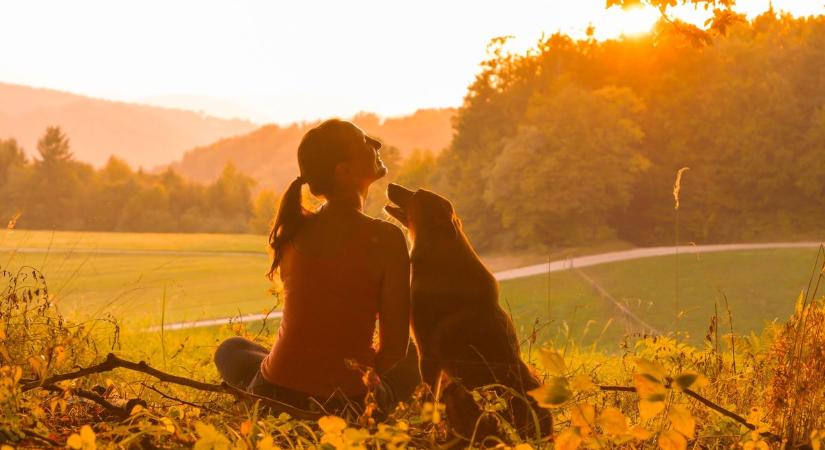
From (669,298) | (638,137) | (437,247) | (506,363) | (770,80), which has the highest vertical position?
(770,80)

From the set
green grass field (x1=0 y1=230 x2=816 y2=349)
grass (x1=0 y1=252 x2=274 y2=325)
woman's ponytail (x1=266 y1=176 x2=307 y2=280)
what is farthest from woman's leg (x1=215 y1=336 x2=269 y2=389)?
grass (x1=0 y1=252 x2=274 y2=325)

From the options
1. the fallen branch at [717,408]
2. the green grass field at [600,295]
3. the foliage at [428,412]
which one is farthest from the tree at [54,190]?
the fallen branch at [717,408]

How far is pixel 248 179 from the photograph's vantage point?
189 feet

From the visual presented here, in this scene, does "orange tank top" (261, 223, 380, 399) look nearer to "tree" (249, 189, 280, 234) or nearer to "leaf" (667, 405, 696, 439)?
"leaf" (667, 405, 696, 439)

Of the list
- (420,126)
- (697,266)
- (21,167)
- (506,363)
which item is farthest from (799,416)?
(420,126)

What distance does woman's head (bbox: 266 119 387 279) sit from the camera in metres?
3.42

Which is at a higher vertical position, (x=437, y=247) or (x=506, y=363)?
(x=437, y=247)

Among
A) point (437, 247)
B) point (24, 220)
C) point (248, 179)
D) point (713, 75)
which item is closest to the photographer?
point (437, 247)

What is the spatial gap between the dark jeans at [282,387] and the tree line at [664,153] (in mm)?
25657

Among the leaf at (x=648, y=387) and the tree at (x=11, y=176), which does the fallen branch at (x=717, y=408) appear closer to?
the leaf at (x=648, y=387)

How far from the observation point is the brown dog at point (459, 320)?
9.82 feet

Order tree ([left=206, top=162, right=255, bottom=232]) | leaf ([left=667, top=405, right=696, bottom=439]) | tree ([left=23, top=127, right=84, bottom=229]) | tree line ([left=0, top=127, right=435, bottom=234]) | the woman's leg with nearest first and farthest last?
1. leaf ([left=667, top=405, right=696, bottom=439])
2. the woman's leg
3. tree line ([left=0, top=127, right=435, bottom=234])
4. tree ([left=23, top=127, right=84, bottom=229])
5. tree ([left=206, top=162, right=255, bottom=232])

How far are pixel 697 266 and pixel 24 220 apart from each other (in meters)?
45.1

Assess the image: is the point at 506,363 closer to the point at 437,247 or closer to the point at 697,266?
the point at 437,247
